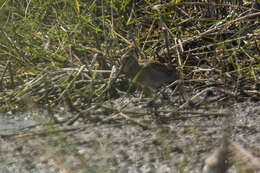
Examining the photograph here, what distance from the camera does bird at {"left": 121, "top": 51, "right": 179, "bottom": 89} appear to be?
1168 millimetres

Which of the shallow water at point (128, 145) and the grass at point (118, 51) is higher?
the grass at point (118, 51)

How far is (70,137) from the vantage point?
0.99m

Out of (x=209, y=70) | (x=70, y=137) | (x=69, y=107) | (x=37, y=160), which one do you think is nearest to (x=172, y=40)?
(x=209, y=70)

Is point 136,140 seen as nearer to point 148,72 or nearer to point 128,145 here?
point 128,145

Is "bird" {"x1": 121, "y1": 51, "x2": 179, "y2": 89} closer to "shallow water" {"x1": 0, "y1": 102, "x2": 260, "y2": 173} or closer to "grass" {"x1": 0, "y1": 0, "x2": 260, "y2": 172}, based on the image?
"grass" {"x1": 0, "y1": 0, "x2": 260, "y2": 172}

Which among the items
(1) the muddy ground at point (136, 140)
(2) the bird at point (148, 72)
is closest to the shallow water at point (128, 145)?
(1) the muddy ground at point (136, 140)

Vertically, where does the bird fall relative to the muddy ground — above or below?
above

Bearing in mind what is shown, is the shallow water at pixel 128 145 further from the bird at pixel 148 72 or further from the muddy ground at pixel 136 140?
the bird at pixel 148 72

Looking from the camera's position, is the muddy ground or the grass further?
the grass

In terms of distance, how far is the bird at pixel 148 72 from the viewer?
117cm

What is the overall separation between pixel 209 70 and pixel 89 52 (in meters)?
0.44

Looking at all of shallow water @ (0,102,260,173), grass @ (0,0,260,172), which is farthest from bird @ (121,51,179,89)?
shallow water @ (0,102,260,173)

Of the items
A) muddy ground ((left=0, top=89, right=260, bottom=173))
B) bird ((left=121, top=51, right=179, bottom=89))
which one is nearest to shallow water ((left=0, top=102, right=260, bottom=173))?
muddy ground ((left=0, top=89, right=260, bottom=173))

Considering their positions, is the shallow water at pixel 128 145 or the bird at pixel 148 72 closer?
the shallow water at pixel 128 145
